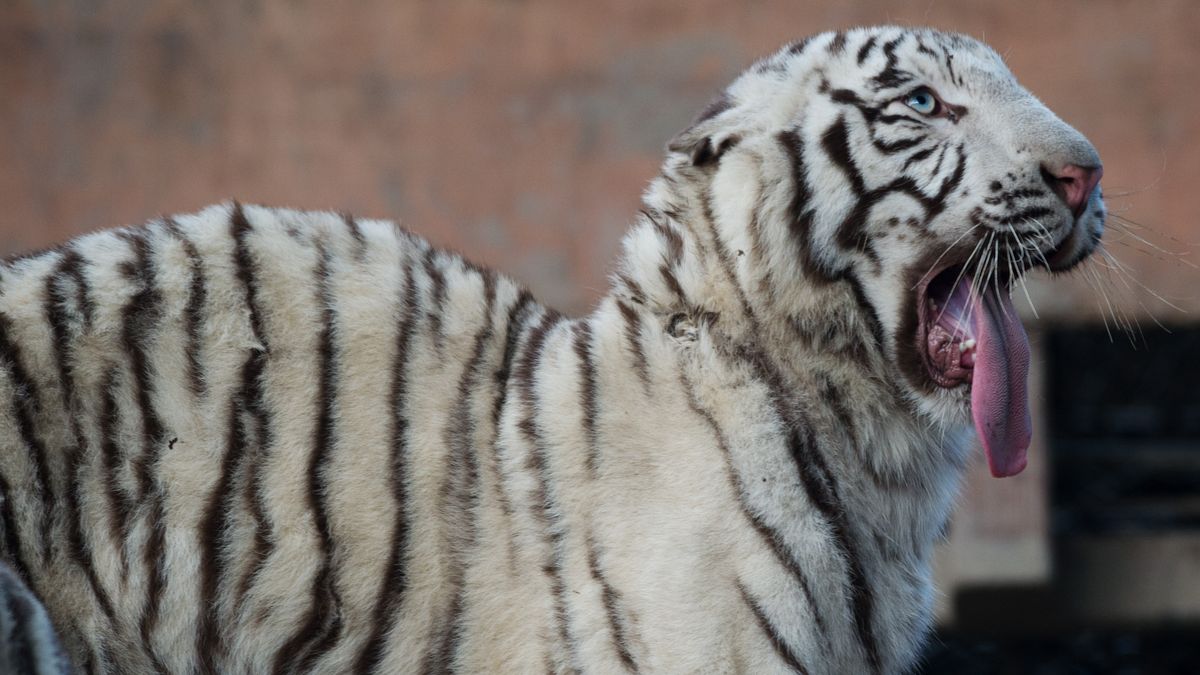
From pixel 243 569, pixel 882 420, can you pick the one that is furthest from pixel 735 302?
pixel 243 569

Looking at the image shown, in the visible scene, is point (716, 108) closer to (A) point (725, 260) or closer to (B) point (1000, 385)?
(A) point (725, 260)

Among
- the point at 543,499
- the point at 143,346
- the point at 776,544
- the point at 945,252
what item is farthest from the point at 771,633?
the point at 143,346

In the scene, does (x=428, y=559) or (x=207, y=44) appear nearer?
(x=428, y=559)

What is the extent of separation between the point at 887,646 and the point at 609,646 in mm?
409

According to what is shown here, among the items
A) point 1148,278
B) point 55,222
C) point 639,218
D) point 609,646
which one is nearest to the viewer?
point 609,646

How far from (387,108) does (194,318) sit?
2.93m

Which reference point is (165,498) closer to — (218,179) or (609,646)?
(609,646)

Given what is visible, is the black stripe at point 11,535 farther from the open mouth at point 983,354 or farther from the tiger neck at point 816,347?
A: the open mouth at point 983,354

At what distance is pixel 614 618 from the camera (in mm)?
1851

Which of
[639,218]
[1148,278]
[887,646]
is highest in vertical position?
[1148,278]

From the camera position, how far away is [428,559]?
1960 millimetres

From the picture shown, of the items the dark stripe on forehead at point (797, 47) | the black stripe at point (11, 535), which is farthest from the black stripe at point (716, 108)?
the black stripe at point (11, 535)

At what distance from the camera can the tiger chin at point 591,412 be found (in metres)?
1.86

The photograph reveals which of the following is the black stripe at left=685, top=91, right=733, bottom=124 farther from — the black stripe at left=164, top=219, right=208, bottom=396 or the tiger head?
the black stripe at left=164, top=219, right=208, bottom=396
